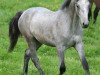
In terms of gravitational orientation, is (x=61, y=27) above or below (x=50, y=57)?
above

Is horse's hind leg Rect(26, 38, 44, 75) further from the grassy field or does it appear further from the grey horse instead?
the grassy field

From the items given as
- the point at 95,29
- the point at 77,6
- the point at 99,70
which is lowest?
the point at 95,29

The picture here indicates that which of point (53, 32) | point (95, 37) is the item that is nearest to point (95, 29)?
point (95, 37)

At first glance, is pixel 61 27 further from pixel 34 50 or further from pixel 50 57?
pixel 50 57

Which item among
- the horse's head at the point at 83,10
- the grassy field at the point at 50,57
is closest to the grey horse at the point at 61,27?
the horse's head at the point at 83,10

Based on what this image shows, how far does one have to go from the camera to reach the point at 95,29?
14.9 m

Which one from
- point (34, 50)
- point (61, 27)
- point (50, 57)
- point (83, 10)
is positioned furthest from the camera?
point (50, 57)

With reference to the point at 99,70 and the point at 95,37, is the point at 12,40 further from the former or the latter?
the point at 95,37

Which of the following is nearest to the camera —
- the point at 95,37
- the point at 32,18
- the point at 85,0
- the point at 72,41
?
the point at 85,0

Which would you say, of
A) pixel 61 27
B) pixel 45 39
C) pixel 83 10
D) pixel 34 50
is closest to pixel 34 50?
pixel 34 50

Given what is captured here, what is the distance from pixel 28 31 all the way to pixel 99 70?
2209 mm

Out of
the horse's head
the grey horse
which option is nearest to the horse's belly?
the grey horse

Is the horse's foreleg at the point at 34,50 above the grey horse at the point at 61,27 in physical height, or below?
below

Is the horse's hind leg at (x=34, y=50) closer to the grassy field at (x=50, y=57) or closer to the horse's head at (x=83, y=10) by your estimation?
the grassy field at (x=50, y=57)
